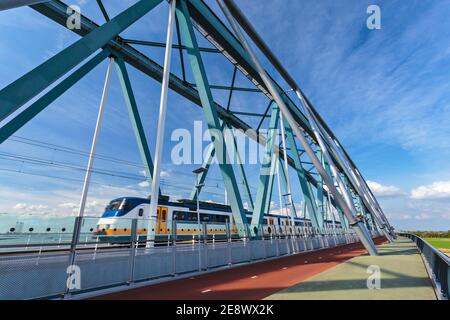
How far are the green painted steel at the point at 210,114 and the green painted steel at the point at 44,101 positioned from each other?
5.43m

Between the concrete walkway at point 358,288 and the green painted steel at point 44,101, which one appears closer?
the concrete walkway at point 358,288

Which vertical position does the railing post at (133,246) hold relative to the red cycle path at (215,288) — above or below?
above

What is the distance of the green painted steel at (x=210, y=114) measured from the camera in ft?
49.0

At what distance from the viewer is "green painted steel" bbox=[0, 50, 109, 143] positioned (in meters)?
10.1

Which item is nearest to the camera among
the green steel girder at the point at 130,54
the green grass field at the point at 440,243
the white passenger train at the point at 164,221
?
the white passenger train at the point at 164,221

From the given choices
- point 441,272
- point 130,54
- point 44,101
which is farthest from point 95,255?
point 130,54

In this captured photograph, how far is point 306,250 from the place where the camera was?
22016 millimetres

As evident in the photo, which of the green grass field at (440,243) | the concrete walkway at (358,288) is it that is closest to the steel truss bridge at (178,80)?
the concrete walkway at (358,288)

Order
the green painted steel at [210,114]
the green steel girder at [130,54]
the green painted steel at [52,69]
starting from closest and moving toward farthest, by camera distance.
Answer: the green painted steel at [52,69], the green steel girder at [130,54], the green painted steel at [210,114]

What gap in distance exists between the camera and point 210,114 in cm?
1521

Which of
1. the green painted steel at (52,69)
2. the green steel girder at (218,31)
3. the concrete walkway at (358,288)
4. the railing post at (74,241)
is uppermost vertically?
the green steel girder at (218,31)

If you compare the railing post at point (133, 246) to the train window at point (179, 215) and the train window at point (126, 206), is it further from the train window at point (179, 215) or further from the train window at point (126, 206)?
the train window at point (179, 215)

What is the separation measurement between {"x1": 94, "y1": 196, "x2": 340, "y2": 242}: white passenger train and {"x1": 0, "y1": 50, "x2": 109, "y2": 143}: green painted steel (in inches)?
203
